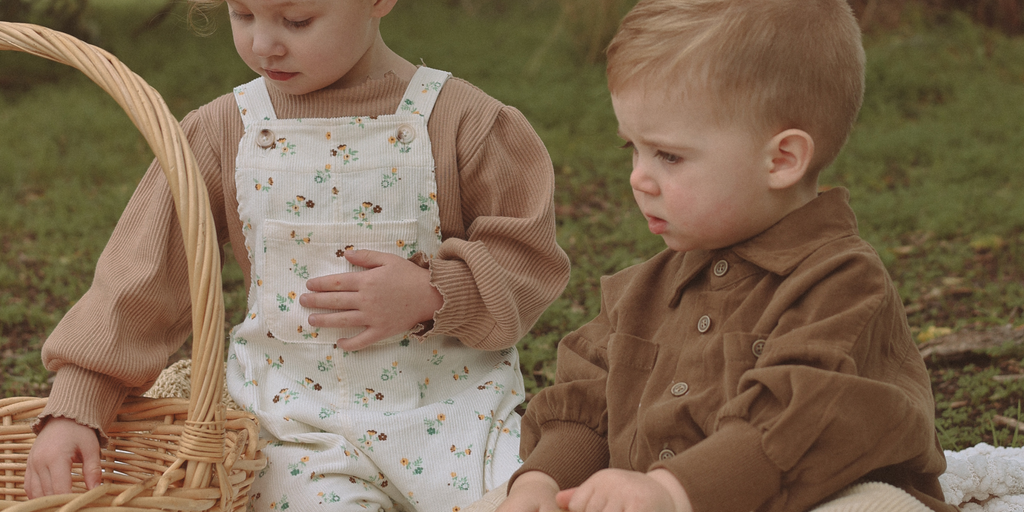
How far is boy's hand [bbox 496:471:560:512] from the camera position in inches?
63.7

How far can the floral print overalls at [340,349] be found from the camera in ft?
6.81

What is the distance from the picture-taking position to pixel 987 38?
289 inches

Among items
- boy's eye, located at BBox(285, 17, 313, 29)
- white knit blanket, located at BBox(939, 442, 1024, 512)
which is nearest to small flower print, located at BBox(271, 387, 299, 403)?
boy's eye, located at BBox(285, 17, 313, 29)

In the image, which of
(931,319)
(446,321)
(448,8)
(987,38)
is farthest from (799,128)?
(448,8)

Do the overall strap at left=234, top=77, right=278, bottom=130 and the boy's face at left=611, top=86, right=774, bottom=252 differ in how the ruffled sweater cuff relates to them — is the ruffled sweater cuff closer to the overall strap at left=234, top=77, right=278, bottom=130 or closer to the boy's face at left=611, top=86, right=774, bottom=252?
the overall strap at left=234, top=77, right=278, bottom=130

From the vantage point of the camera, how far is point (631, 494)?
1400 mm

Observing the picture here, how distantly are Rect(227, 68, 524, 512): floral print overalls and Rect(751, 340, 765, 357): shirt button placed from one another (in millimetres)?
763

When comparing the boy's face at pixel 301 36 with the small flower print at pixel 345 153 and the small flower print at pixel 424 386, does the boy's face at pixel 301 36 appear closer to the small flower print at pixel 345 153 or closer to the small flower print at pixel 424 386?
the small flower print at pixel 345 153

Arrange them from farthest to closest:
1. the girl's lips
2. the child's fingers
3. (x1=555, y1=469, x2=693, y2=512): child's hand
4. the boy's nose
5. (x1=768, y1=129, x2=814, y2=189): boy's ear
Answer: the girl's lips
the child's fingers
the boy's nose
(x1=768, y1=129, x2=814, y2=189): boy's ear
(x1=555, y1=469, x2=693, y2=512): child's hand

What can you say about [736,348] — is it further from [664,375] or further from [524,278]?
[524,278]

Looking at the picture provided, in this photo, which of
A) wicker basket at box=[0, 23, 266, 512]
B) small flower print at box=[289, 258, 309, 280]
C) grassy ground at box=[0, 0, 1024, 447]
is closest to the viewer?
wicker basket at box=[0, 23, 266, 512]

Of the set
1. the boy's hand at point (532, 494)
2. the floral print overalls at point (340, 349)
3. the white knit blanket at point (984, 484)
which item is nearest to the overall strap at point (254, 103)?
the floral print overalls at point (340, 349)

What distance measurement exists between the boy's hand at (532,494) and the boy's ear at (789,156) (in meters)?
0.64

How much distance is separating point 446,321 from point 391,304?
0.41ft
